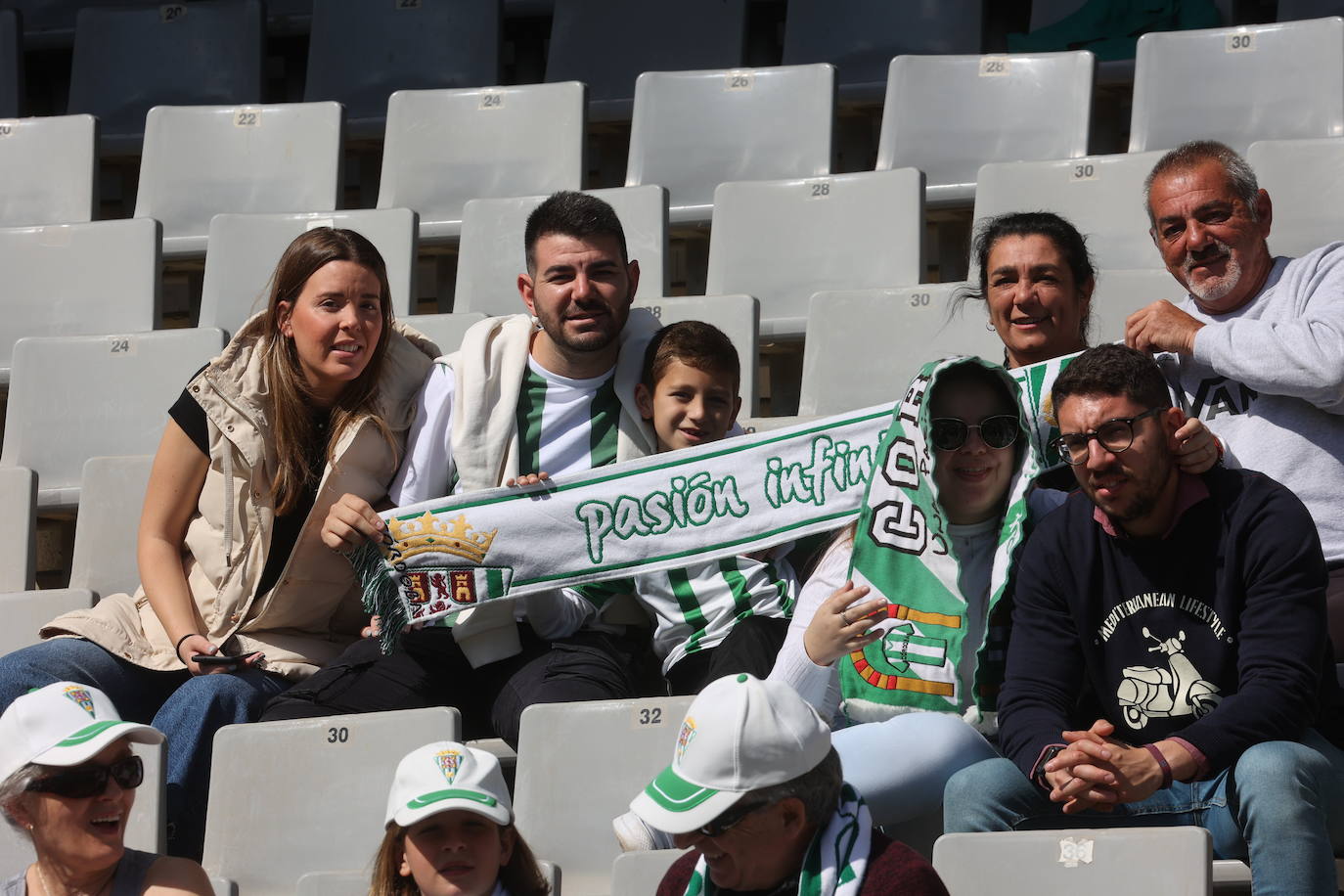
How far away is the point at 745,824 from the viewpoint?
2080 mm

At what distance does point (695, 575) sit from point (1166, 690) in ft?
3.23

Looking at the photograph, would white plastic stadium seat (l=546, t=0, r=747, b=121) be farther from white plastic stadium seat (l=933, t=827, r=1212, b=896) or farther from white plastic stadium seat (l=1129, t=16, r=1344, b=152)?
white plastic stadium seat (l=933, t=827, r=1212, b=896)

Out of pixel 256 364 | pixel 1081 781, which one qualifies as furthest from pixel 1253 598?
pixel 256 364

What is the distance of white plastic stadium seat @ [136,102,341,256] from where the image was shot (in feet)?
18.0

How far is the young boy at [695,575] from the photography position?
10.7 feet

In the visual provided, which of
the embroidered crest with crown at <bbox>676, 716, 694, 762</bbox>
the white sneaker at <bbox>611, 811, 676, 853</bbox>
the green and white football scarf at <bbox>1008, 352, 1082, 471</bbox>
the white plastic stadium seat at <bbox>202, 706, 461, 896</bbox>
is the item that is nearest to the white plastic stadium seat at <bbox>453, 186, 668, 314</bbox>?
the green and white football scarf at <bbox>1008, 352, 1082, 471</bbox>

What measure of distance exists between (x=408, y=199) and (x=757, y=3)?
187 cm

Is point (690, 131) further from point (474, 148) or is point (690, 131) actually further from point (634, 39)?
point (634, 39)

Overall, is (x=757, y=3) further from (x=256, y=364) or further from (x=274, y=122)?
(x=256, y=364)

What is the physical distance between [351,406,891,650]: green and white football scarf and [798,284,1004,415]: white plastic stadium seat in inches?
27.0

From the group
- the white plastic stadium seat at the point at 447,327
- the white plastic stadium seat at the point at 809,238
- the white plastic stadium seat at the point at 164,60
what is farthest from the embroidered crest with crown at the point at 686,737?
the white plastic stadium seat at the point at 164,60

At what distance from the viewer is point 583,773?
2982mm

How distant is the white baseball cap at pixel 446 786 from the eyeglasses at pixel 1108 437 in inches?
38.4

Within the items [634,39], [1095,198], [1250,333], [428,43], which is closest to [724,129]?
[634,39]
